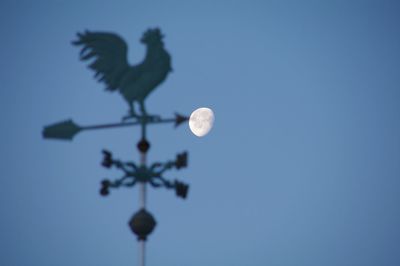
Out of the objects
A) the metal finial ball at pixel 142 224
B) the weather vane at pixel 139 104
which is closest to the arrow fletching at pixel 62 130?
the weather vane at pixel 139 104

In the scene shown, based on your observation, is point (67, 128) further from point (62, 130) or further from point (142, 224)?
point (142, 224)

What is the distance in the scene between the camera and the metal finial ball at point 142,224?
5.21 m

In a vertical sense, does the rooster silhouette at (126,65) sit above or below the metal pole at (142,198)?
above

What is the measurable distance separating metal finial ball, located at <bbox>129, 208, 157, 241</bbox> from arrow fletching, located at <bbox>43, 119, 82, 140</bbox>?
52.8 inches

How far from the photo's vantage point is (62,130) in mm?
6168

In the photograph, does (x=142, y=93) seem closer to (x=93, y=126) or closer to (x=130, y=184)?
(x=93, y=126)

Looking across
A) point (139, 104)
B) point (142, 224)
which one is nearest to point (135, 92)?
point (139, 104)

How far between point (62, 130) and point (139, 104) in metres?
→ 0.87

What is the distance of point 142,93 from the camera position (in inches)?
238

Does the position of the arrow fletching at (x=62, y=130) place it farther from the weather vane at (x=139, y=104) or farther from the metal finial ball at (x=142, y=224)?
the metal finial ball at (x=142, y=224)

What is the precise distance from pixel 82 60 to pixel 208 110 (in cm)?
160

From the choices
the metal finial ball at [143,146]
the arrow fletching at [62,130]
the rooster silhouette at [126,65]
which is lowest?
the metal finial ball at [143,146]

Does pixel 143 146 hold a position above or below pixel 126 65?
below

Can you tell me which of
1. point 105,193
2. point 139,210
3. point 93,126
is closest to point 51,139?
point 93,126
